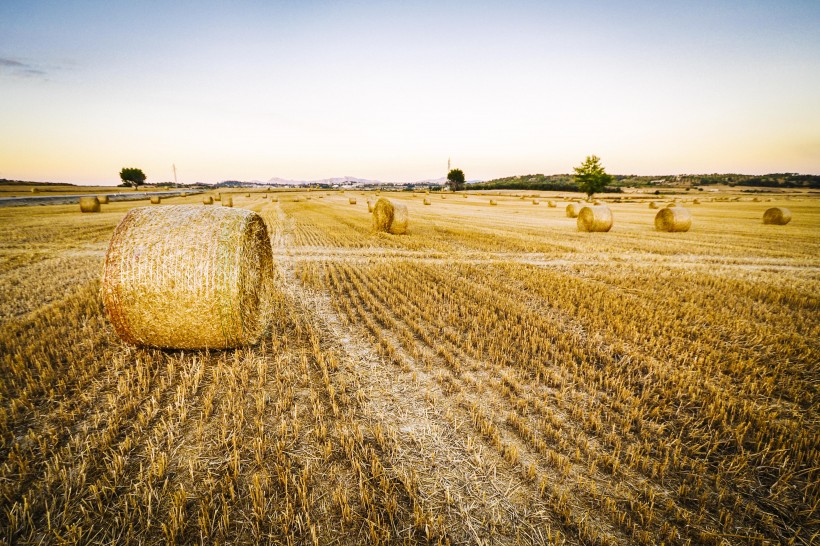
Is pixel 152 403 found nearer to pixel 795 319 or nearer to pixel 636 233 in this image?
pixel 795 319

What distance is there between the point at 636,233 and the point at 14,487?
78.8ft

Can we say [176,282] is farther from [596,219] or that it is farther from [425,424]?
[596,219]

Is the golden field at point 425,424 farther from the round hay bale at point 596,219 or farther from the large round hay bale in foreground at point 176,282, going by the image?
the round hay bale at point 596,219

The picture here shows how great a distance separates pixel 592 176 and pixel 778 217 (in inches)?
1674

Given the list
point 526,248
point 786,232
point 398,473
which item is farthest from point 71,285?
point 786,232

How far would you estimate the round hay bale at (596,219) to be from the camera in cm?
2033

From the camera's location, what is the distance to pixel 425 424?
12.9 ft

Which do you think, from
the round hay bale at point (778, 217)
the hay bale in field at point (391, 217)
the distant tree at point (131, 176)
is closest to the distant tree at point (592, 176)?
the round hay bale at point (778, 217)

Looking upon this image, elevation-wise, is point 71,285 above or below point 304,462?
above

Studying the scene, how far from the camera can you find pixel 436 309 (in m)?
7.48

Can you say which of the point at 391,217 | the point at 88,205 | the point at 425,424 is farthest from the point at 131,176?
the point at 425,424

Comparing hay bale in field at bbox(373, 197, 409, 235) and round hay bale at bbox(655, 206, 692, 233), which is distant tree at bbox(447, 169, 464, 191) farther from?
hay bale in field at bbox(373, 197, 409, 235)

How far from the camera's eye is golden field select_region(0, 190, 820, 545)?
2754mm

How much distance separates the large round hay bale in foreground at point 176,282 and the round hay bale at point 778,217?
3529 centimetres
